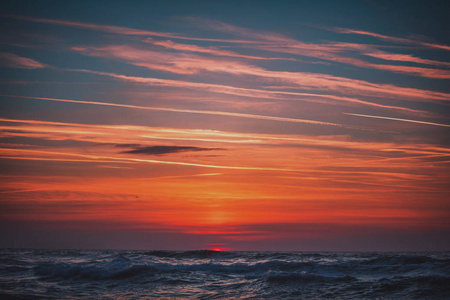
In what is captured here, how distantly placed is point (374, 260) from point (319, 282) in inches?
471

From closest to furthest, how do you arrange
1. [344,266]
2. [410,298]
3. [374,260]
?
[410,298] → [344,266] → [374,260]

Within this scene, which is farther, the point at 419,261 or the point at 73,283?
the point at 419,261

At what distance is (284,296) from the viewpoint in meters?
15.0

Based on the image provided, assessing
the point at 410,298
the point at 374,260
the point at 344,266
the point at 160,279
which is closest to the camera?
the point at 410,298

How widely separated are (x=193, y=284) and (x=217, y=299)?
4.45m

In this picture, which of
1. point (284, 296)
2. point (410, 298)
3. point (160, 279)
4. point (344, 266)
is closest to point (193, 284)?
point (160, 279)

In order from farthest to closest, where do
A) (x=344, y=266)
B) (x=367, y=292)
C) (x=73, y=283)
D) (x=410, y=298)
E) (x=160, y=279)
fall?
(x=344, y=266) < (x=160, y=279) < (x=73, y=283) < (x=367, y=292) < (x=410, y=298)

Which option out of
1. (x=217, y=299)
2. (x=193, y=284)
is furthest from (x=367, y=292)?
(x=193, y=284)

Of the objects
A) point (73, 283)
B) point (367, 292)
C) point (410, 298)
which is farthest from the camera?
point (73, 283)

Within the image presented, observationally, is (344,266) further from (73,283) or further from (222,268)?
(73,283)

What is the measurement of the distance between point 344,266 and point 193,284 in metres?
12.1

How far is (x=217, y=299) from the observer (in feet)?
47.8

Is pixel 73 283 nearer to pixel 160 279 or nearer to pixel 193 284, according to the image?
pixel 160 279

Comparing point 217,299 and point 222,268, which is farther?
point 222,268
